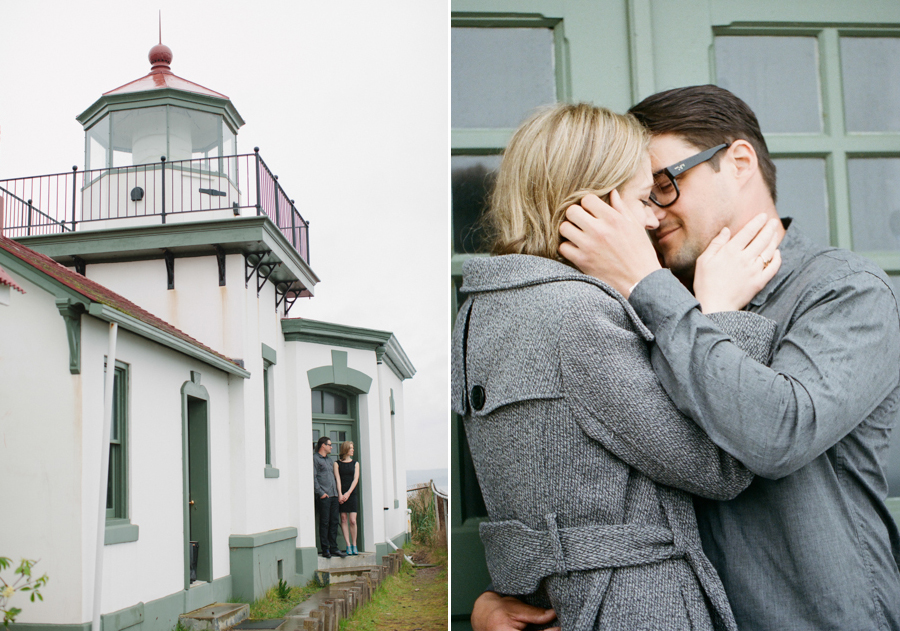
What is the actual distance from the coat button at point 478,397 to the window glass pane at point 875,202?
152 cm

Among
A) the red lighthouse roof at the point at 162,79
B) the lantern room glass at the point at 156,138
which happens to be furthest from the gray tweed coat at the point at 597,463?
the red lighthouse roof at the point at 162,79

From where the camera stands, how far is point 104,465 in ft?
5.59

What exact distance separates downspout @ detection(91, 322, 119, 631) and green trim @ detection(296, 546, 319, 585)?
51cm

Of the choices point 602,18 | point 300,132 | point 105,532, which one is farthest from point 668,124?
point 105,532

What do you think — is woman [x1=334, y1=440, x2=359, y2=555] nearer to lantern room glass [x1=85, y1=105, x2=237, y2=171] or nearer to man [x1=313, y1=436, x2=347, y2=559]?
man [x1=313, y1=436, x2=347, y2=559]

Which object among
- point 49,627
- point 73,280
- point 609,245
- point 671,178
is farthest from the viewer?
point 73,280

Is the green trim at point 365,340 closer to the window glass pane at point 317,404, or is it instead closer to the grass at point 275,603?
the window glass pane at point 317,404

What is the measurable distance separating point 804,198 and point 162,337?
194 cm

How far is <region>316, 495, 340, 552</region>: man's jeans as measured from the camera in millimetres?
2018

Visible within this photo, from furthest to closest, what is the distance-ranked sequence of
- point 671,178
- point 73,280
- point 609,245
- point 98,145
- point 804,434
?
point 98,145 < point 73,280 < point 671,178 < point 609,245 < point 804,434

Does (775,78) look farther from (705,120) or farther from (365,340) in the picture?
(365,340)

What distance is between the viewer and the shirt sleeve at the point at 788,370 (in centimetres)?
103

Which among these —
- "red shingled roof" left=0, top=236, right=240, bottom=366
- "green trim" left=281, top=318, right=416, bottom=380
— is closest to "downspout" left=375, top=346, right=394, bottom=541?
"green trim" left=281, top=318, right=416, bottom=380

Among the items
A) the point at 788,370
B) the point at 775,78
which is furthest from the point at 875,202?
the point at 788,370
